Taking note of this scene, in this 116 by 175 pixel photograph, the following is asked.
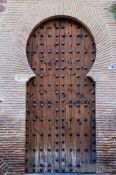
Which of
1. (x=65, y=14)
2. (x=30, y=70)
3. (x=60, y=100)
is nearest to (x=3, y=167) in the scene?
(x=60, y=100)

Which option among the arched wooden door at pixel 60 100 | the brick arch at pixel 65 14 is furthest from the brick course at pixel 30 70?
the arched wooden door at pixel 60 100

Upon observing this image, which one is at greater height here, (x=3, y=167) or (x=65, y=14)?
(x=65, y=14)

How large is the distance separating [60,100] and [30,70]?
0.74 metres

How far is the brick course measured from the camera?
8531mm

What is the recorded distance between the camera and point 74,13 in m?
8.83

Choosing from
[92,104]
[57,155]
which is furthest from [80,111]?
[57,155]

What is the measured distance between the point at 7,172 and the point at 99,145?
60.9 inches

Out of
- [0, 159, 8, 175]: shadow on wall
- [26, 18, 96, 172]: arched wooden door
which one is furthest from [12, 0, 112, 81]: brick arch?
[0, 159, 8, 175]: shadow on wall

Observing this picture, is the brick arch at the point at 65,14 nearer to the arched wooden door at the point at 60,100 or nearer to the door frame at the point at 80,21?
the door frame at the point at 80,21

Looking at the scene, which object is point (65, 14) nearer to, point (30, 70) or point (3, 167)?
point (30, 70)

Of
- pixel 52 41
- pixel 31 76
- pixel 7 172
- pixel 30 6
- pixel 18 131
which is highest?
pixel 30 6

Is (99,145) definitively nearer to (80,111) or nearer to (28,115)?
(80,111)

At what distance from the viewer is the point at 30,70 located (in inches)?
339

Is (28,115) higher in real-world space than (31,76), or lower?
lower
